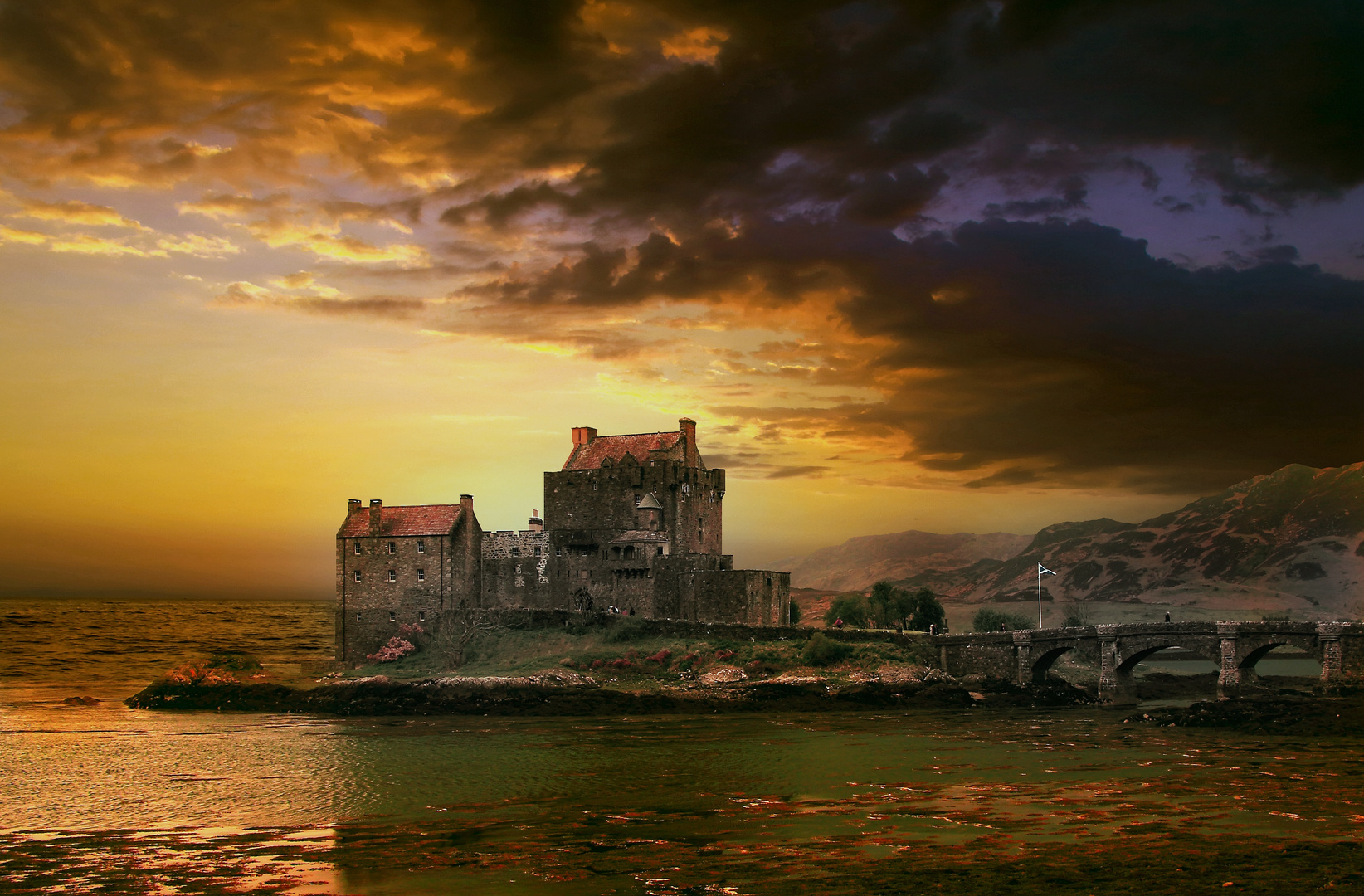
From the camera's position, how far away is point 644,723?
50125 millimetres

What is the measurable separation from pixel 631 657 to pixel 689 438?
772 inches

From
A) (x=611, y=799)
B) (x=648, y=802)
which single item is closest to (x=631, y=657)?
(x=611, y=799)

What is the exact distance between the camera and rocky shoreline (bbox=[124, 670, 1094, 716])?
55.8 m

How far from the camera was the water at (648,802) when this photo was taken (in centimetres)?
2250

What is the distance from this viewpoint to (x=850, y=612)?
8681cm

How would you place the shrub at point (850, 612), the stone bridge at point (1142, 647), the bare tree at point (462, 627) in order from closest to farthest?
1. the stone bridge at point (1142, 647)
2. the bare tree at point (462, 627)
3. the shrub at point (850, 612)

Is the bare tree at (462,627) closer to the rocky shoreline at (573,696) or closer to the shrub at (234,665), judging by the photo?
the rocky shoreline at (573,696)

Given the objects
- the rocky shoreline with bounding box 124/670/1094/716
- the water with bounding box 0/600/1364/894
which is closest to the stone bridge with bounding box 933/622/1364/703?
the rocky shoreline with bounding box 124/670/1094/716

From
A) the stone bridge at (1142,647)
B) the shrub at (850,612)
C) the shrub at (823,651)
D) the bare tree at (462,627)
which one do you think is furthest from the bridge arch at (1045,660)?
the bare tree at (462,627)

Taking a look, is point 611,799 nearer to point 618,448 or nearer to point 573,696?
point 573,696

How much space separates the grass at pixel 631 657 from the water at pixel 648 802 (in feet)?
30.2

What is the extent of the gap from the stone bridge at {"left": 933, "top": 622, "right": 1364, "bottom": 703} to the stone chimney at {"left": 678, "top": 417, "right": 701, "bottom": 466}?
71.8ft

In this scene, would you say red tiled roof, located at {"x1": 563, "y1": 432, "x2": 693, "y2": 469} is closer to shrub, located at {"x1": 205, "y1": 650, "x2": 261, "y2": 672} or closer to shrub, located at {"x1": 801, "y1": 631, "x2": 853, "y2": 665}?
shrub, located at {"x1": 801, "y1": 631, "x2": 853, "y2": 665}

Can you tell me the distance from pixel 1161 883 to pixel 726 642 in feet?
149
